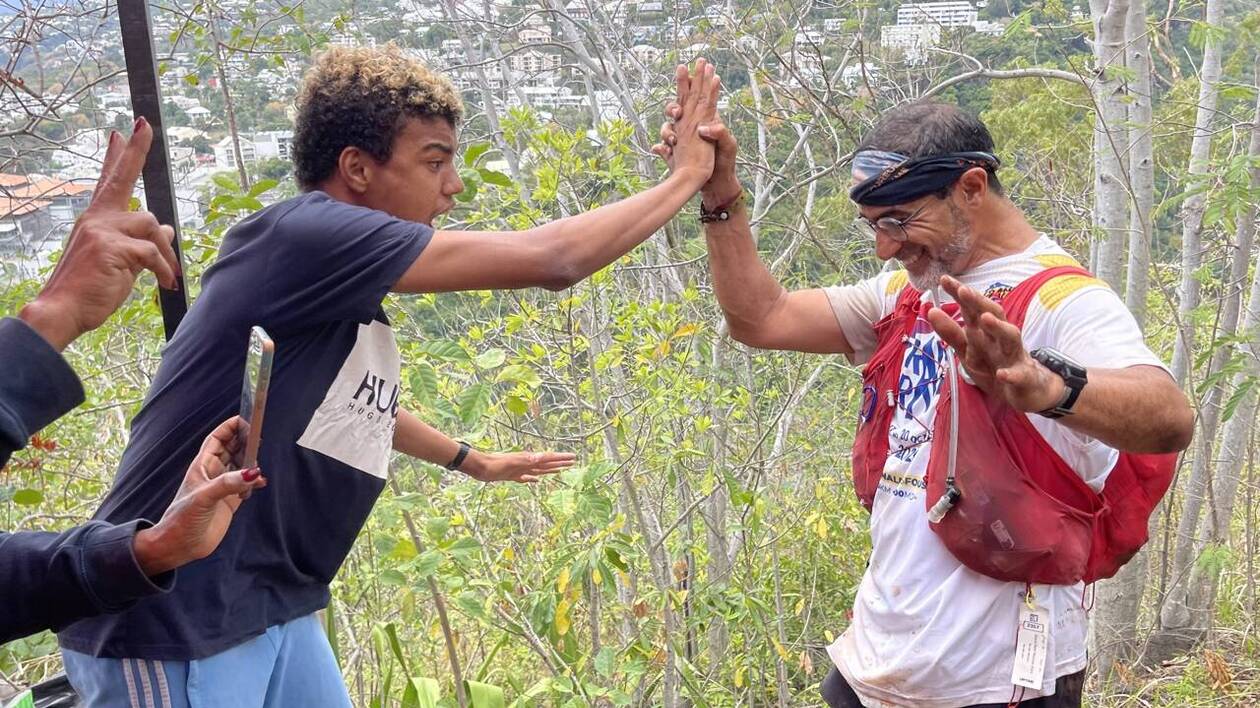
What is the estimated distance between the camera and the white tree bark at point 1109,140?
370cm

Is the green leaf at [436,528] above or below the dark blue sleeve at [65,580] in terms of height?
below

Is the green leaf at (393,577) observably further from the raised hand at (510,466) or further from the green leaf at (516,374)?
the green leaf at (516,374)

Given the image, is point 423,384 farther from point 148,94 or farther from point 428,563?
point 148,94

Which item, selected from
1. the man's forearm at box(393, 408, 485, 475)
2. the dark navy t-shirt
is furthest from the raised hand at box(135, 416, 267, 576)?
the man's forearm at box(393, 408, 485, 475)

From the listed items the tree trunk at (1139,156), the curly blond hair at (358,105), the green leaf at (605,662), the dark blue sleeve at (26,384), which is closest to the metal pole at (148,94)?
the curly blond hair at (358,105)

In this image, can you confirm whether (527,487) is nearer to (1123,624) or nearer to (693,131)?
(693,131)

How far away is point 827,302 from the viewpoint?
2467 mm

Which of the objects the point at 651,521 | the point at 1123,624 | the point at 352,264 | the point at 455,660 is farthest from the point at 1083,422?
the point at 1123,624

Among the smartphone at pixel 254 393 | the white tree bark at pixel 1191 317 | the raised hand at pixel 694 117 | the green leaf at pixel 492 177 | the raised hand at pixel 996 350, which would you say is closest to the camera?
the smartphone at pixel 254 393

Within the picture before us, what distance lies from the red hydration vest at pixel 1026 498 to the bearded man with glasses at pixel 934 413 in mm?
21

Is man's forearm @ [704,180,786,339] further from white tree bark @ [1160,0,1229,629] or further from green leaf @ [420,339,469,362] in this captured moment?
white tree bark @ [1160,0,1229,629]

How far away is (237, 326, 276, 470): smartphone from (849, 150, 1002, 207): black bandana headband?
48.1 inches

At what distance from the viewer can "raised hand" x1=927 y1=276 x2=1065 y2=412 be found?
1629mm

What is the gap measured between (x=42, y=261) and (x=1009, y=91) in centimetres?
703
